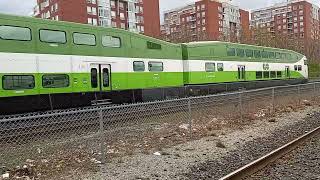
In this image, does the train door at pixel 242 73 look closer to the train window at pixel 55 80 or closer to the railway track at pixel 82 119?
the railway track at pixel 82 119

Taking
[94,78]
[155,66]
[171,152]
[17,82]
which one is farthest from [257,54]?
[171,152]

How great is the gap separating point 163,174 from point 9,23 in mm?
8376

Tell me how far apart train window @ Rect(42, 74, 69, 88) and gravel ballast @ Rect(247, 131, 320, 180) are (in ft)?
29.0

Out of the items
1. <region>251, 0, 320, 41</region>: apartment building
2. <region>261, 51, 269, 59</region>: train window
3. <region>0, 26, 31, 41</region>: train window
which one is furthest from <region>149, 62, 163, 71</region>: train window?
<region>251, 0, 320, 41</region>: apartment building

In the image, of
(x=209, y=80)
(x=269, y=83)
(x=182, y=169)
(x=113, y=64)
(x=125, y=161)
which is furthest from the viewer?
(x=269, y=83)

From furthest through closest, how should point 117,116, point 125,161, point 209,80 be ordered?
point 209,80, point 117,116, point 125,161

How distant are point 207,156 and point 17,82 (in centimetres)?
729

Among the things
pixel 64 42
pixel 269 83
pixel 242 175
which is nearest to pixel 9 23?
pixel 64 42

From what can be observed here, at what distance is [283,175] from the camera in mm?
7637

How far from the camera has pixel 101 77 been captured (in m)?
16.7

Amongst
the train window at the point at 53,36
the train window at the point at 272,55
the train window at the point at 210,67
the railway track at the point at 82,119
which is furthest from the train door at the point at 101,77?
the train window at the point at 272,55

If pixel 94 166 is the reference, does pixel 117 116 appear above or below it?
above

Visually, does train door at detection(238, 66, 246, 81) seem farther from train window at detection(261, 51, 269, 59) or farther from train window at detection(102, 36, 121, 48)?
train window at detection(102, 36, 121, 48)

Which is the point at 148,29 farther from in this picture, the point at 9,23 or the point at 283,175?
the point at 283,175
